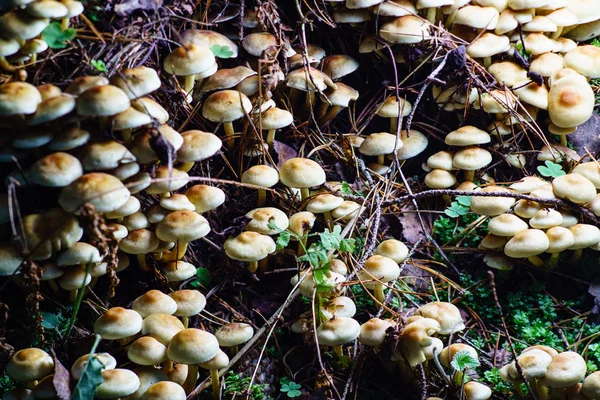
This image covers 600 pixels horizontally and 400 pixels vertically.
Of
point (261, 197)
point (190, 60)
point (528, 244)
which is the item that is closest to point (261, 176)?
point (261, 197)

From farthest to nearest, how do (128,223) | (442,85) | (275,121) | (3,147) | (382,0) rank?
(442,85), (382,0), (275,121), (128,223), (3,147)

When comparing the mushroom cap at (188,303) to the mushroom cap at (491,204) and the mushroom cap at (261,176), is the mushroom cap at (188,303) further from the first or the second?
the mushroom cap at (491,204)

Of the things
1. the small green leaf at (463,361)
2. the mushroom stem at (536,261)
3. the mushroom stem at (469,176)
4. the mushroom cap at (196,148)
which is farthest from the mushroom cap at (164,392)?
the mushroom stem at (469,176)

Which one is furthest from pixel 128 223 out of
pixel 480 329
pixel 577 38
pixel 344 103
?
pixel 577 38

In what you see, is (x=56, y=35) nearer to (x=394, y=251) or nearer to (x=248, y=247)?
(x=248, y=247)

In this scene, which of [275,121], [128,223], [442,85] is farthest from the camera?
[442,85]

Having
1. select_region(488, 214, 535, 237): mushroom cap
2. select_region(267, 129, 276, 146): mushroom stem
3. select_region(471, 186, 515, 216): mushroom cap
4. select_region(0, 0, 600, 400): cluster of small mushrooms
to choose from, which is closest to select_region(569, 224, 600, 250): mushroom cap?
select_region(0, 0, 600, 400): cluster of small mushrooms

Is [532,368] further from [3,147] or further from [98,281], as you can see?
[3,147]
